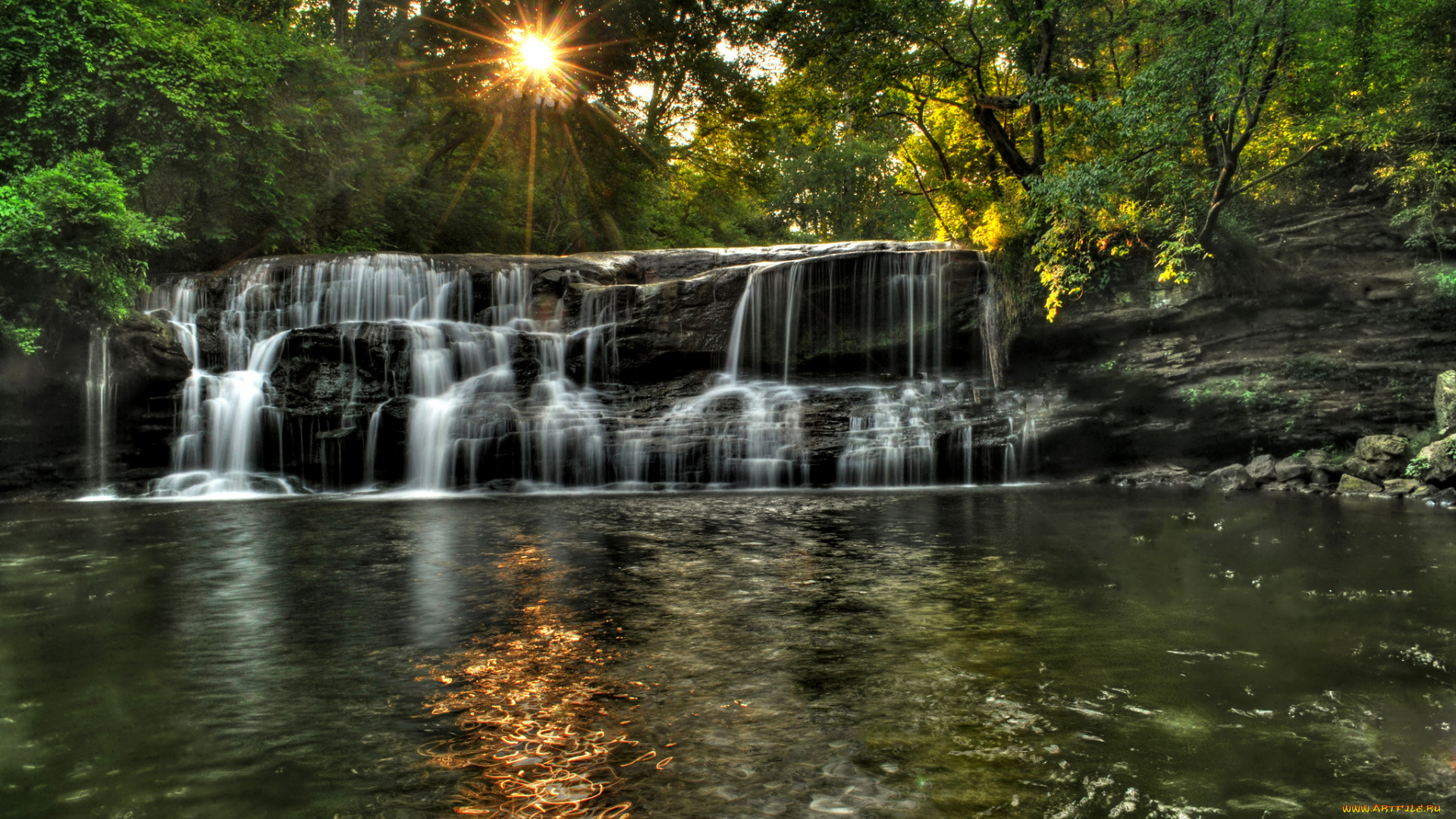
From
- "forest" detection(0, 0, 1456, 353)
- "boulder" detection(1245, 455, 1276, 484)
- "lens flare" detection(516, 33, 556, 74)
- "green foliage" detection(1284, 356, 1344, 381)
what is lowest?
"boulder" detection(1245, 455, 1276, 484)

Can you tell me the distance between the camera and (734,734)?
271cm

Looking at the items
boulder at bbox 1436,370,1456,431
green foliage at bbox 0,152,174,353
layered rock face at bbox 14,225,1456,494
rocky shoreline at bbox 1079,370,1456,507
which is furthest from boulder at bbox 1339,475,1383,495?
green foliage at bbox 0,152,174,353

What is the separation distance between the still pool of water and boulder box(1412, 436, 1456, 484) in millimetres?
4816

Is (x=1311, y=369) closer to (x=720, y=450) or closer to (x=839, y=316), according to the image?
(x=839, y=316)

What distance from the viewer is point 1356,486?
11.7 m

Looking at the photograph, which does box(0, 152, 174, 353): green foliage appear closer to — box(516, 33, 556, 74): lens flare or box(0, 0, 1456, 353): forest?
box(0, 0, 1456, 353): forest

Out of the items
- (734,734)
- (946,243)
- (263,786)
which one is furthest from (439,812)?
(946,243)

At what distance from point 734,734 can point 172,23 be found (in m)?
19.8

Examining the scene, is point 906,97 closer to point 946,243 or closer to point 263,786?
point 946,243

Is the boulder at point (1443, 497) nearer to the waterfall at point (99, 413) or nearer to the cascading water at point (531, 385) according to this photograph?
the cascading water at point (531, 385)

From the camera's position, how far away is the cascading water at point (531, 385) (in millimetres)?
14992

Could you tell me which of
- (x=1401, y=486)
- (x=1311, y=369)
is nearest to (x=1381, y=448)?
(x=1401, y=486)

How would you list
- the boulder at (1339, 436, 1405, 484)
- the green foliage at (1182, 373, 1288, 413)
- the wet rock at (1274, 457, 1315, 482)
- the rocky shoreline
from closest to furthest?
the rocky shoreline → the boulder at (1339, 436, 1405, 484) → the wet rock at (1274, 457, 1315, 482) → the green foliage at (1182, 373, 1288, 413)

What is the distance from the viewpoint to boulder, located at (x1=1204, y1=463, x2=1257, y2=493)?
42.1 feet
